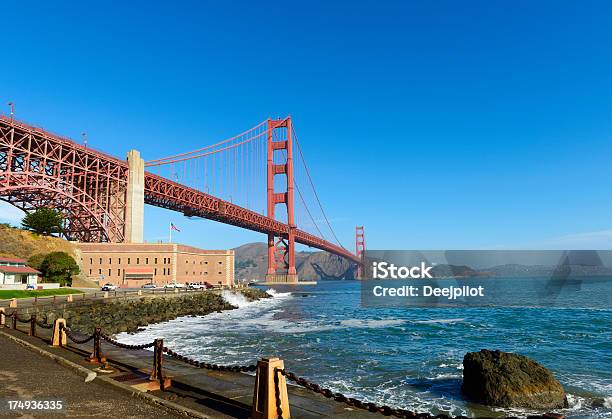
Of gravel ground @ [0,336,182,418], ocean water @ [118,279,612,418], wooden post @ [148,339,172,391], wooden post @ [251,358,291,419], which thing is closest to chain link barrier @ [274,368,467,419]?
wooden post @ [251,358,291,419]

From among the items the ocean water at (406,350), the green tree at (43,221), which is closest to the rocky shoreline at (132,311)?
the ocean water at (406,350)

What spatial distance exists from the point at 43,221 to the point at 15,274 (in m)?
21.1

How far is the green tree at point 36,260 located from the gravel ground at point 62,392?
4435 cm

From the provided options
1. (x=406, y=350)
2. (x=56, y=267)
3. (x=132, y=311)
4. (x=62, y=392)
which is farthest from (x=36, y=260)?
(x=62, y=392)

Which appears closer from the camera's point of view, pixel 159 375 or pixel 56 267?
pixel 159 375

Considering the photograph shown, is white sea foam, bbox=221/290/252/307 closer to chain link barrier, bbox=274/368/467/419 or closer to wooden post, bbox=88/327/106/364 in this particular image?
wooden post, bbox=88/327/106/364

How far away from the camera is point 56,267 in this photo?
162ft

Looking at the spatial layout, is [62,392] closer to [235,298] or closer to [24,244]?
[235,298]

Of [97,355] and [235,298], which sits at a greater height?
[97,355]

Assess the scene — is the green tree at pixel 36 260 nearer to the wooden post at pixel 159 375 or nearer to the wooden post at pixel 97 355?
the wooden post at pixel 97 355

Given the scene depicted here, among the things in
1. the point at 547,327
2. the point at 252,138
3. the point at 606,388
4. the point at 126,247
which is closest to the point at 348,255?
the point at 252,138

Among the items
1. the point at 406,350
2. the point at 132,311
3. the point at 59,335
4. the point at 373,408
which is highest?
the point at 373,408

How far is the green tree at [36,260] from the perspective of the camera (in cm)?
5019

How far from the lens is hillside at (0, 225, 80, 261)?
52.4 m
